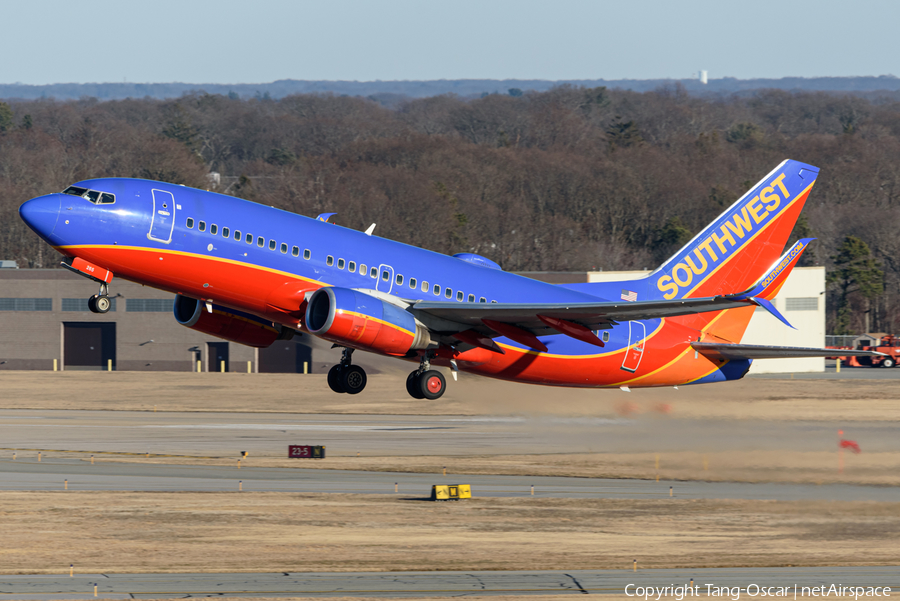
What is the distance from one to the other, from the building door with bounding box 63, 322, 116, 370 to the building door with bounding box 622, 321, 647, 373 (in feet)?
297

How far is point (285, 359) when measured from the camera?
404 ft

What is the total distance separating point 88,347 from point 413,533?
261 ft

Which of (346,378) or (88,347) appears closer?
(346,378)

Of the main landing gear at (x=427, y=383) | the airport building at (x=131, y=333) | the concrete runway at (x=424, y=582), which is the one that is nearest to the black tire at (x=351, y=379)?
the main landing gear at (x=427, y=383)

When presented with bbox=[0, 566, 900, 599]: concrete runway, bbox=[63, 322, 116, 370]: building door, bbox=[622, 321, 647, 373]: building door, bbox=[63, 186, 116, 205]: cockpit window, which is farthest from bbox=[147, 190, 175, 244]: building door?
bbox=[63, 322, 116, 370]: building door

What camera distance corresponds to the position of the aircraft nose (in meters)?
38.1

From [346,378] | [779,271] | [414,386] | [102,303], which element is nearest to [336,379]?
[346,378]

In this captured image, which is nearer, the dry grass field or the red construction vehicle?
the dry grass field

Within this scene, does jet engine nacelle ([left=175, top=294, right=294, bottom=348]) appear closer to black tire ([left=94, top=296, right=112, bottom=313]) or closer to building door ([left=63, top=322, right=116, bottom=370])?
black tire ([left=94, top=296, right=112, bottom=313])

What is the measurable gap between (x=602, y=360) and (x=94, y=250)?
846 inches

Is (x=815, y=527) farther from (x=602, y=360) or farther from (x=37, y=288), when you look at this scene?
(x=37, y=288)

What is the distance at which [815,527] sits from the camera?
198 feet

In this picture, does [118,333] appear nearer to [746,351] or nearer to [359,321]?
[359,321]

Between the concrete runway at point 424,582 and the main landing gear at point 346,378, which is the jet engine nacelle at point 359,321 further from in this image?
the concrete runway at point 424,582
